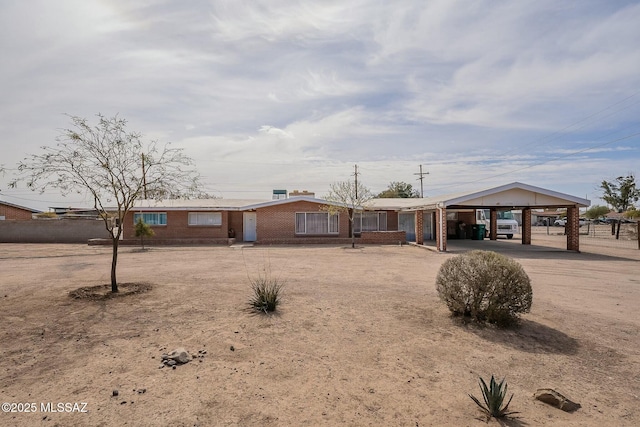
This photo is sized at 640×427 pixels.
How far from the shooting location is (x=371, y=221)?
90.0 ft

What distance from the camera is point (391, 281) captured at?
1023 cm

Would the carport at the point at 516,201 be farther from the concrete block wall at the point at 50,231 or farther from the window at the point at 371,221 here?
the concrete block wall at the point at 50,231

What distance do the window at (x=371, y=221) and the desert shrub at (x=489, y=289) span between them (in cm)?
2077

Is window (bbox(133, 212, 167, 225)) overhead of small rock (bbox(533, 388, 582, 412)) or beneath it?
overhead

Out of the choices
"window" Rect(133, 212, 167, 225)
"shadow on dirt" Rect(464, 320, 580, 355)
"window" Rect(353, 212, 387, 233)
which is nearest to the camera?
"shadow on dirt" Rect(464, 320, 580, 355)

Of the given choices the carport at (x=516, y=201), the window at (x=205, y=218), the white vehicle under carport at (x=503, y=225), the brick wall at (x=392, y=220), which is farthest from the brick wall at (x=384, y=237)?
the white vehicle under carport at (x=503, y=225)

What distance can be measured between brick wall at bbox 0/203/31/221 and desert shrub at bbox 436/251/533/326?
39530 millimetres

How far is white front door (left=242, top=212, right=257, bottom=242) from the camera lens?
2686 centimetres

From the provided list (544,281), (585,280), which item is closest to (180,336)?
(544,281)

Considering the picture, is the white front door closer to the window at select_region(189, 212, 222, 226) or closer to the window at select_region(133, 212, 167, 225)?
the window at select_region(189, 212, 222, 226)

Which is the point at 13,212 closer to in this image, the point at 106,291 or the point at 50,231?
the point at 50,231

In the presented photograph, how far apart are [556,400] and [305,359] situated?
278cm

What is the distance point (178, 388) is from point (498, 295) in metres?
4.81

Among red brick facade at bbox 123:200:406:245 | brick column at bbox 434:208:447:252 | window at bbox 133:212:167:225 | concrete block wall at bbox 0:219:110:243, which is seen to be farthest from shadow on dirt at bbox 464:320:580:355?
concrete block wall at bbox 0:219:110:243
